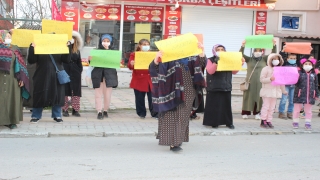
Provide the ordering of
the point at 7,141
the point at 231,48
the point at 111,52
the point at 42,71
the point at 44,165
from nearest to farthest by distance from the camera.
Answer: the point at 44,165
the point at 7,141
the point at 42,71
the point at 111,52
the point at 231,48

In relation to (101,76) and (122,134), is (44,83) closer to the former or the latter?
(101,76)

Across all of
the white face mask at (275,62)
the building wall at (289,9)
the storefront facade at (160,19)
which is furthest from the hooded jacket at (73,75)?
the building wall at (289,9)

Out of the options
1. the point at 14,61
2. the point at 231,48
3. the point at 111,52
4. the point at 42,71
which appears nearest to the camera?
the point at 14,61

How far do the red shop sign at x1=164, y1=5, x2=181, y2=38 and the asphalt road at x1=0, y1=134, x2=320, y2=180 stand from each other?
8.40m

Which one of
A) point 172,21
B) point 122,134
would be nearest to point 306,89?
point 122,134

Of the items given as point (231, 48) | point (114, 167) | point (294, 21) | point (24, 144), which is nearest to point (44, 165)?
point (114, 167)

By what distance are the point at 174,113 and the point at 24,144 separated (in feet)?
8.31

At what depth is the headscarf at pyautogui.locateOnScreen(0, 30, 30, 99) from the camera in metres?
7.25

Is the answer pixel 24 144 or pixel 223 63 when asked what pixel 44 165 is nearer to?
pixel 24 144

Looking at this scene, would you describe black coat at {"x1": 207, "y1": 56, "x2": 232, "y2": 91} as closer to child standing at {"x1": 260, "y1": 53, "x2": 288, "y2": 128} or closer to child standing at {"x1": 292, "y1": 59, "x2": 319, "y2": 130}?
child standing at {"x1": 260, "y1": 53, "x2": 288, "y2": 128}

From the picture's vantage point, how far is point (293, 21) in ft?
54.9

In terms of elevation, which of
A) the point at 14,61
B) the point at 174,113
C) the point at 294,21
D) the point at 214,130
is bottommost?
the point at 214,130

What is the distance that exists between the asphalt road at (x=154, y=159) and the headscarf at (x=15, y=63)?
116 cm

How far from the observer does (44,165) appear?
5465 mm
